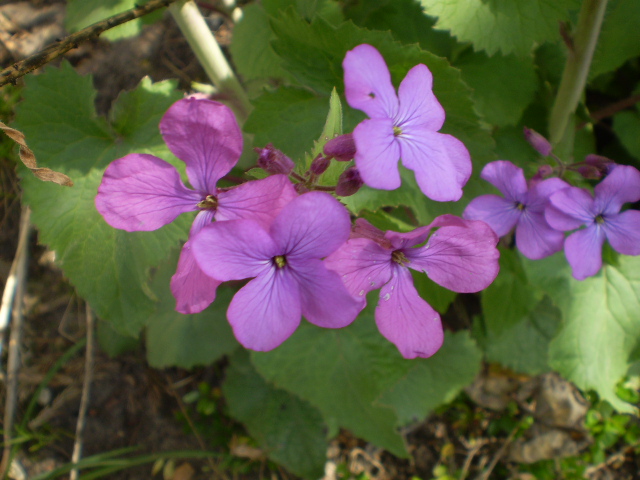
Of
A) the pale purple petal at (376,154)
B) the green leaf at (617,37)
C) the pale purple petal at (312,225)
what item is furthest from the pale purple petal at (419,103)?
the green leaf at (617,37)

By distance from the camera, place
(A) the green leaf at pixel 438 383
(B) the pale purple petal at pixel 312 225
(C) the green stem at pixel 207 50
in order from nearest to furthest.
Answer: (B) the pale purple petal at pixel 312 225, (C) the green stem at pixel 207 50, (A) the green leaf at pixel 438 383

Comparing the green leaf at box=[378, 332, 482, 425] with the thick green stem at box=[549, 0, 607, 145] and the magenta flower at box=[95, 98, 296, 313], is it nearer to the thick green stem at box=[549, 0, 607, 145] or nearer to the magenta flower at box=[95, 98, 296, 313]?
the thick green stem at box=[549, 0, 607, 145]

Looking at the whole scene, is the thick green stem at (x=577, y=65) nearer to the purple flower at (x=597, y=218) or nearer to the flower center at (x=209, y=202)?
the purple flower at (x=597, y=218)

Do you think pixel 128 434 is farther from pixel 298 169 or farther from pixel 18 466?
pixel 298 169

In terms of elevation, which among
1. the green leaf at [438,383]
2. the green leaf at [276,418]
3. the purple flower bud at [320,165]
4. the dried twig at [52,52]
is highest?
the dried twig at [52,52]

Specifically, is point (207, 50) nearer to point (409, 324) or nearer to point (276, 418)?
point (409, 324)

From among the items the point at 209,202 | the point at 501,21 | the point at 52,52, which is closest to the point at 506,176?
the point at 501,21

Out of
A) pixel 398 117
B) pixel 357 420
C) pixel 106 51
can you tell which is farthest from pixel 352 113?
pixel 106 51
